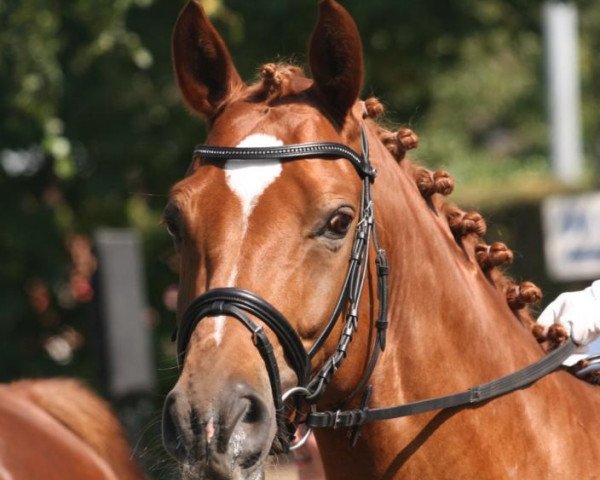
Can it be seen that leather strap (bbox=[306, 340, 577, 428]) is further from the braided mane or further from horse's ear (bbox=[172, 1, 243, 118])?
horse's ear (bbox=[172, 1, 243, 118])

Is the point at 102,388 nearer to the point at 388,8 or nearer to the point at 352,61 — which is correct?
the point at 388,8

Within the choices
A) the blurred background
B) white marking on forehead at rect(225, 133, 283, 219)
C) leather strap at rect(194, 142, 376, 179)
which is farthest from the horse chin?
the blurred background

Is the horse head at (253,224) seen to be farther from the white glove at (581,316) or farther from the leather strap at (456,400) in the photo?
the white glove at (581,316)

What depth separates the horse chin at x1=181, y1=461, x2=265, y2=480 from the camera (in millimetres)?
2812

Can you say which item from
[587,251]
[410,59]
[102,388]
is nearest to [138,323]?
[102,388]

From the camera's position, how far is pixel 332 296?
3.07 meters

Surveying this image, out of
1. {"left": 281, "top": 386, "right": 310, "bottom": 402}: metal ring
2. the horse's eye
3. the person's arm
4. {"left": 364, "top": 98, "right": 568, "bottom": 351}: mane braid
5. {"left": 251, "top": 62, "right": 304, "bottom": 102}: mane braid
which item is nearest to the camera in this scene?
{"left": 281, "top": 386, "right": 310, "bottom": 402}: metal ring

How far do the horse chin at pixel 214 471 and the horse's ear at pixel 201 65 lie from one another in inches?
40.1

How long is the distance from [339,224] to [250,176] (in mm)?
248

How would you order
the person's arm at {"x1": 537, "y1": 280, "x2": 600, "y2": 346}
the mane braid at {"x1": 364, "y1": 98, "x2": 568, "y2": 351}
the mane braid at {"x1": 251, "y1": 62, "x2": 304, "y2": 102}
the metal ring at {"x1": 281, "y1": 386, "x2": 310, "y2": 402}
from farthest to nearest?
the person's arm at {"x1": 537, "y1": 280, "x2": 600, "y2": 346}, the mane braid at {"x1": 364, "y1": 98, "x2": 568, "y2": 351}, the mane braid at {"x1": 251, "y1": 62, "x2": 304, "y2": 102}, the metal ring at {"x1": 281, "y1": 386, "x2": 310, "y2": 402}

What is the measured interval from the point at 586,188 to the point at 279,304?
1014 centimetres

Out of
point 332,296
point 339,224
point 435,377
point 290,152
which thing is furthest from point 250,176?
point 435,377

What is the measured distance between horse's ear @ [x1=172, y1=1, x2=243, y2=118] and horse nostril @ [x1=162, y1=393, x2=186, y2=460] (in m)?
0.90

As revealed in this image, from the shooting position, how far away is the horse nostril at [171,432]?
2.84 meters
